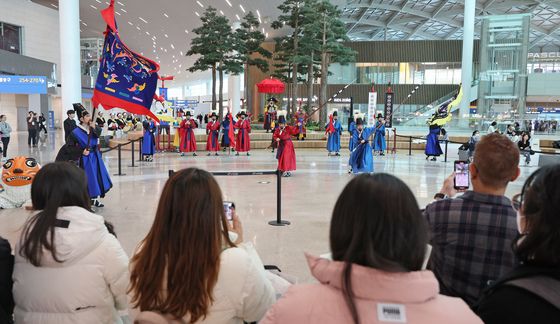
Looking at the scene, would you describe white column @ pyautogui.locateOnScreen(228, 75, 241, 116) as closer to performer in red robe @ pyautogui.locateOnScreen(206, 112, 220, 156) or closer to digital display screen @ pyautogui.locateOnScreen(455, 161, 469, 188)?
performer in red robe @ pyautogui.locateOnScreen(206, 112, 220, 156)

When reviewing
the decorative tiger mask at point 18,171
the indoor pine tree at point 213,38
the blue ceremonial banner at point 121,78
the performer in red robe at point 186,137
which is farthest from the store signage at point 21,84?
the blue ceremonial banner at point 121,78

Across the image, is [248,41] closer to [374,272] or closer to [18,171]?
[18,171]

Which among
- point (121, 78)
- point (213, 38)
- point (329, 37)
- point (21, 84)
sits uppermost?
point (329, 37)

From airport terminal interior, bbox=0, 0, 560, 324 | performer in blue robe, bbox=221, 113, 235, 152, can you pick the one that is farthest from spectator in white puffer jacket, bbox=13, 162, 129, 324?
performer in blue robe, bbox=221, 113, 235, 152

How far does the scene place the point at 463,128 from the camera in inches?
978

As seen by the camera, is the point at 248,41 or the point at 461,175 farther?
the point at 248,41

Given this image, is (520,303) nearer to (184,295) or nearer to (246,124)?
(184,295)

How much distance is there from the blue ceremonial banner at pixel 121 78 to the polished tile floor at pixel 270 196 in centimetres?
160

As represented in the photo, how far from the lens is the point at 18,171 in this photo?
268 inches

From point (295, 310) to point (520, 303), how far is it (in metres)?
0.59

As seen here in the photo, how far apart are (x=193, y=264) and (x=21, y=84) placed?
23670 millimetres

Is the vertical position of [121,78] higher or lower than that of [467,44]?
lower

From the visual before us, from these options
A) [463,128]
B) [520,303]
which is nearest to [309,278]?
[520,303]

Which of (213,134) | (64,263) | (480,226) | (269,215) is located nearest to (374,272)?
(480,226)
